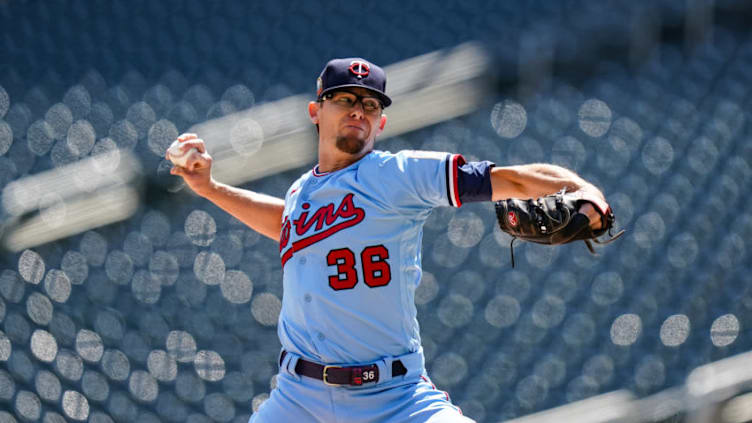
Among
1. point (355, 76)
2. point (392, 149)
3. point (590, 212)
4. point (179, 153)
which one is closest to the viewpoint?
point (590, 212)

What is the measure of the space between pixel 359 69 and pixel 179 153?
1.37ft

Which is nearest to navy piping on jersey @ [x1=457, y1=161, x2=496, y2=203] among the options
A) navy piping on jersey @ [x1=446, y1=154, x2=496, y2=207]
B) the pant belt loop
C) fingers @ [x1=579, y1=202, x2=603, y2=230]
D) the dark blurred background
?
navy piping on jersey @ [x1=446, y1=154, x2=496, y2=207]

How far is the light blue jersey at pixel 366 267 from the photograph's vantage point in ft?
5.14

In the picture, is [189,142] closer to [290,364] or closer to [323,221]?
[323,221]

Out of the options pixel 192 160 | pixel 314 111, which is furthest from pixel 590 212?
pixel 192 160

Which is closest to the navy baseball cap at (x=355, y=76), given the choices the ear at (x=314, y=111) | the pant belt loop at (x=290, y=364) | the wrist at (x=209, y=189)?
the ear at (x=314, y=111)

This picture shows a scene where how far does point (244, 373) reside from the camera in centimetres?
244

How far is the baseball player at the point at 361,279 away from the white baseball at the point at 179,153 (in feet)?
0.90

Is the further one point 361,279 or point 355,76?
point 355,76

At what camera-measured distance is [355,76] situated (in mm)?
1669

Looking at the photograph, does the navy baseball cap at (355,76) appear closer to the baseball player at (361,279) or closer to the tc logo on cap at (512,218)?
the baseball player at (361,279)

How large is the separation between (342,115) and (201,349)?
3.33 feet

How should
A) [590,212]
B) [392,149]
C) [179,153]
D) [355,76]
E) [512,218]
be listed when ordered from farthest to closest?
[392,149]
[179,153]
[355,76]
[512,218]
[590,212]

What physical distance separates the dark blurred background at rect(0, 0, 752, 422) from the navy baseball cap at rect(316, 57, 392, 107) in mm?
581
